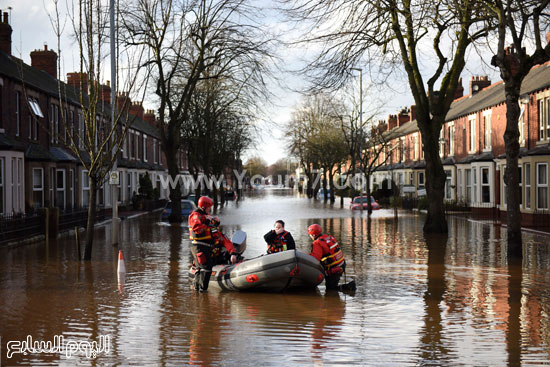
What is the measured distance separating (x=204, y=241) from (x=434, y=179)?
1511cm

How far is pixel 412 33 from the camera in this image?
24.2m

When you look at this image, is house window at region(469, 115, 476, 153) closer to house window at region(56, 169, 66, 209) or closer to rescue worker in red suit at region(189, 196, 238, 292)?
house window at region(56, 169, 66, 209)

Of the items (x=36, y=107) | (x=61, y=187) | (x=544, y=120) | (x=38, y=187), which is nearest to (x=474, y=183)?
(x=544, y=120)

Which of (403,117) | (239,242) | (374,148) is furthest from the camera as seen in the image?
(403,117)

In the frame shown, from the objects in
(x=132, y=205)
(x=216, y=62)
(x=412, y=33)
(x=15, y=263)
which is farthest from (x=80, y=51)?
(x=132, y=205)

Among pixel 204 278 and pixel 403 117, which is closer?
pixel 204 278

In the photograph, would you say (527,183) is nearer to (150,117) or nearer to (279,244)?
(279,244)

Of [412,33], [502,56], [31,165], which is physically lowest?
[31,165]

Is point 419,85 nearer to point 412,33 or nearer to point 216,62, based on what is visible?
point 412,33

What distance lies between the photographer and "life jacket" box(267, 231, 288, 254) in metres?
12.7

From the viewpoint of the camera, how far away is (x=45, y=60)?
1548 inches

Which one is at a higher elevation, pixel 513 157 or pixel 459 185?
pixel 513 157

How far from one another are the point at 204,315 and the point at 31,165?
21.8m

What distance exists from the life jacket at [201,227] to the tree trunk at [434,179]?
14803 millimetres
